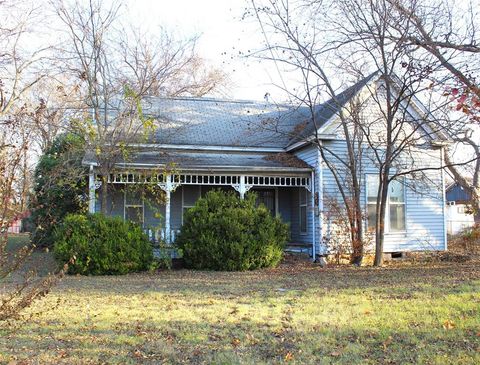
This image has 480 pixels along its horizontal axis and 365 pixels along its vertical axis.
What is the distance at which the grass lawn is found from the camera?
525 cm

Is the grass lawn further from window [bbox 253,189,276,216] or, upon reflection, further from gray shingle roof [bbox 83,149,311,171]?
window [bbox 253,189,276,216]

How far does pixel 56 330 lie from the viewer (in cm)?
625

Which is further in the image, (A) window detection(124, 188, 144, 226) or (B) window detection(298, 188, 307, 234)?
(B) window detection(298, 188, 307, 234)

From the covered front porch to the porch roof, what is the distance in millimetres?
212

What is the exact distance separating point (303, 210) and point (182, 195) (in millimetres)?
4297

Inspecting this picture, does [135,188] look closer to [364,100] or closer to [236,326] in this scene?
[364,100]

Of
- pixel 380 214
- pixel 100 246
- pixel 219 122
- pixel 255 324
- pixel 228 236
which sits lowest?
pixel 255 324

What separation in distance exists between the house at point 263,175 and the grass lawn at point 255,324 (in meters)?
5.00

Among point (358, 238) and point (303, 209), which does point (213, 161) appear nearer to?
point (303, 209)

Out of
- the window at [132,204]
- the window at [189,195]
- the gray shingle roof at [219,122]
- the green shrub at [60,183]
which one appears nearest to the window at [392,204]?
the gray shingle roof at [219,122]

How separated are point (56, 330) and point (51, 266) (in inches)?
347

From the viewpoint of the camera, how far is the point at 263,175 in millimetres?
15789

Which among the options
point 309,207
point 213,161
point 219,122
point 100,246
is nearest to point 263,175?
point 213,161

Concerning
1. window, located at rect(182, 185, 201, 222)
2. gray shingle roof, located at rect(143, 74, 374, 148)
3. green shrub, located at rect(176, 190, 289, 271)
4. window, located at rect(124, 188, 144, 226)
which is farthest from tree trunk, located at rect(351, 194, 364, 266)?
window, located at rect(124, 188, 144, 226)
